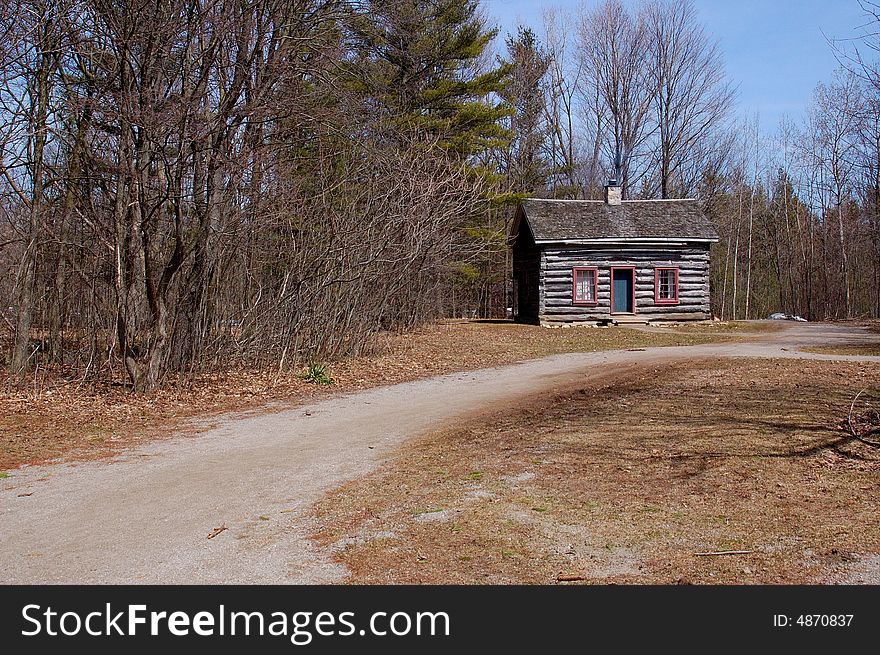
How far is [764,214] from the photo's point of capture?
183ft

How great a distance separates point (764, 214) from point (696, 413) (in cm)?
4933

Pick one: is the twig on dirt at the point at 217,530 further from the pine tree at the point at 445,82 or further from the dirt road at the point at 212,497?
the pine tree at the point at 445,82

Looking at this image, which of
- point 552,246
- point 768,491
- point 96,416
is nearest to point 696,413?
point 768,491

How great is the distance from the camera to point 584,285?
3328cm

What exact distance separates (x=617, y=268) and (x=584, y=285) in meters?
1.52

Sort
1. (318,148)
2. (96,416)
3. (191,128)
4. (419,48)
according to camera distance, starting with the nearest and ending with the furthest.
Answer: (96,416) < (191,128) < (318,148) < (419,48)

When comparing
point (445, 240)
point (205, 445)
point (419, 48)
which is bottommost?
point (205, 445)

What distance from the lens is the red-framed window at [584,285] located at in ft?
108

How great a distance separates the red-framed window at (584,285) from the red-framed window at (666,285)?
8.39 feet

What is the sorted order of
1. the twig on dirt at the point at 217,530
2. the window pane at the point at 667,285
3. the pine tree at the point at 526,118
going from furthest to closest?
the pine tree at the point at 526,118 → the window pane at the point at 667,285 → the twig on dirt at the point at 217,530

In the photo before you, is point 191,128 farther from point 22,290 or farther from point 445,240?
point 445,240

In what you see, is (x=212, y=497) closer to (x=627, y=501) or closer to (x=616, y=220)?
(x=627, y=501)

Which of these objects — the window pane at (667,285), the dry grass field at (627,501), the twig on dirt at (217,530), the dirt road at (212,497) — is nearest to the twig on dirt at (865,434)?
the dry grass field at (627,501)

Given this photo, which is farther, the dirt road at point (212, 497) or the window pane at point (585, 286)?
the window pane at point (585, 286)
